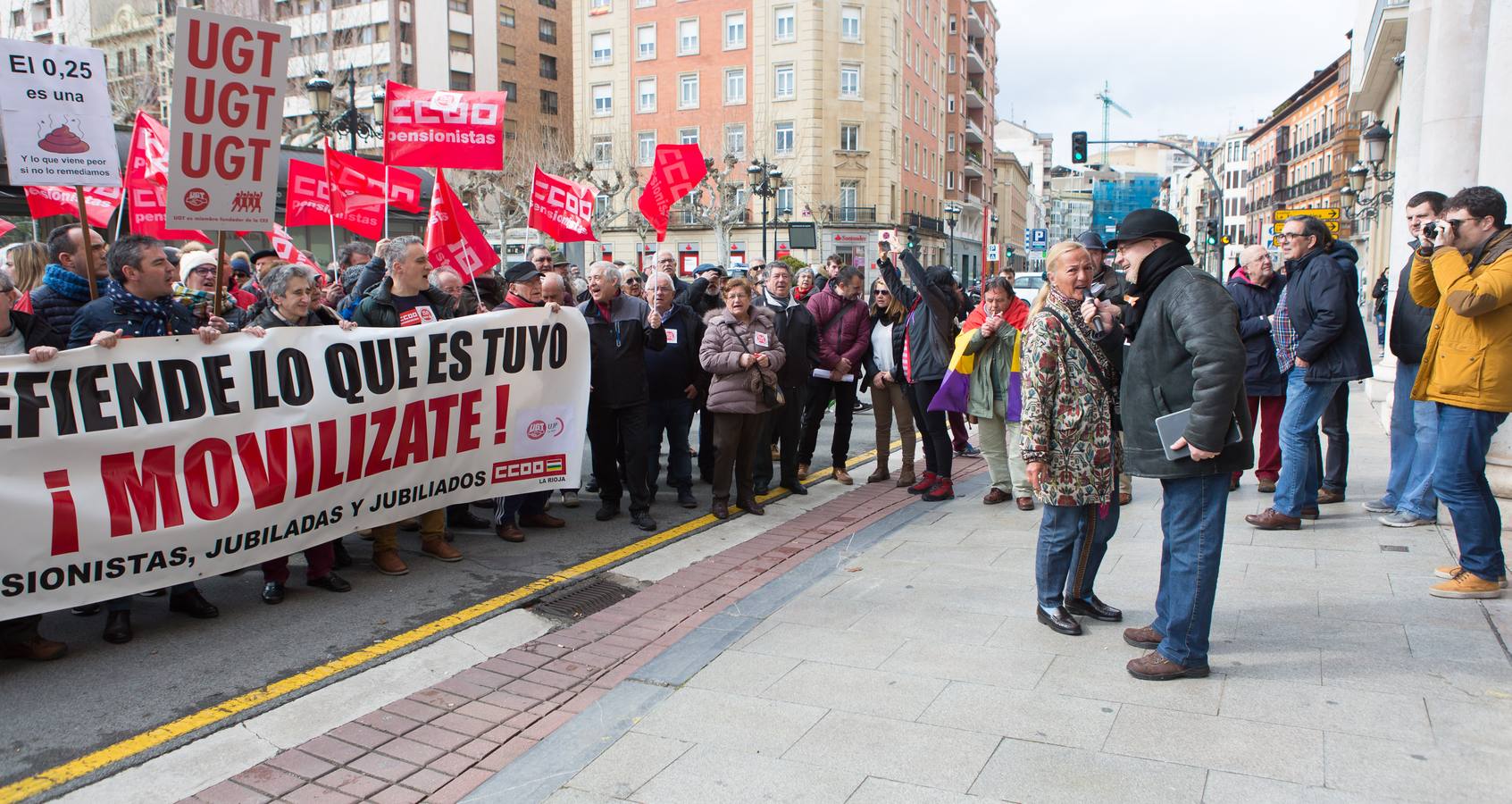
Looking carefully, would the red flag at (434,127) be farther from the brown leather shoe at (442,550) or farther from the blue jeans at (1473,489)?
the blue jeans at (1473,489)

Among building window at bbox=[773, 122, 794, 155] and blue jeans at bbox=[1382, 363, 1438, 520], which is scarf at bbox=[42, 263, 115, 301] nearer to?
blue jeans at bbox=[1382, 363, 1438, 520]

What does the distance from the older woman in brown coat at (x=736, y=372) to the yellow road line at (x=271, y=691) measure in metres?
1.19

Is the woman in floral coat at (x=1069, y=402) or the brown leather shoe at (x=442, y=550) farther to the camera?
the brown leather shoe at (x=442, y=550)

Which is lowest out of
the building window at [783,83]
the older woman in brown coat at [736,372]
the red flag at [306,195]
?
the older woman in brown coat at [736,372]

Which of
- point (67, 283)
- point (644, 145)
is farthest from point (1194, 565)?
point (644, 145)

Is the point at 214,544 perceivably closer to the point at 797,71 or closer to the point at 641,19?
the point at 797,71

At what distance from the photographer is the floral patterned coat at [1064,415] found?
4.75 m

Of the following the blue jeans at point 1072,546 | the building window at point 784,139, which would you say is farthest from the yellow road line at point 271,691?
the building window at point 784,139

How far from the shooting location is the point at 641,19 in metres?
59.7

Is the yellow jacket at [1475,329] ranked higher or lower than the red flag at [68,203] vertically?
lower

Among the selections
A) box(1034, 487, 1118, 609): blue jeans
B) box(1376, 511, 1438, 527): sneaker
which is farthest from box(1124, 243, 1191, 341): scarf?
box(1376, 511, 1438, 527): sneaker

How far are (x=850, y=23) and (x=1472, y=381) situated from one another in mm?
54587

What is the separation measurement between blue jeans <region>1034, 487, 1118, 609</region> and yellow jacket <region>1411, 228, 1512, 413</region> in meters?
1.88

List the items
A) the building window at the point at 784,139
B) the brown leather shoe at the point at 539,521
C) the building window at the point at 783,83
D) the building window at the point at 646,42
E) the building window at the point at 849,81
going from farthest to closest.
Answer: the building window at the point at 646,42
the building window at the point at 784,139
the building window at the point at 783,83
the building window at the point at 849,81
the brown leather shoe at the point at 539,521
